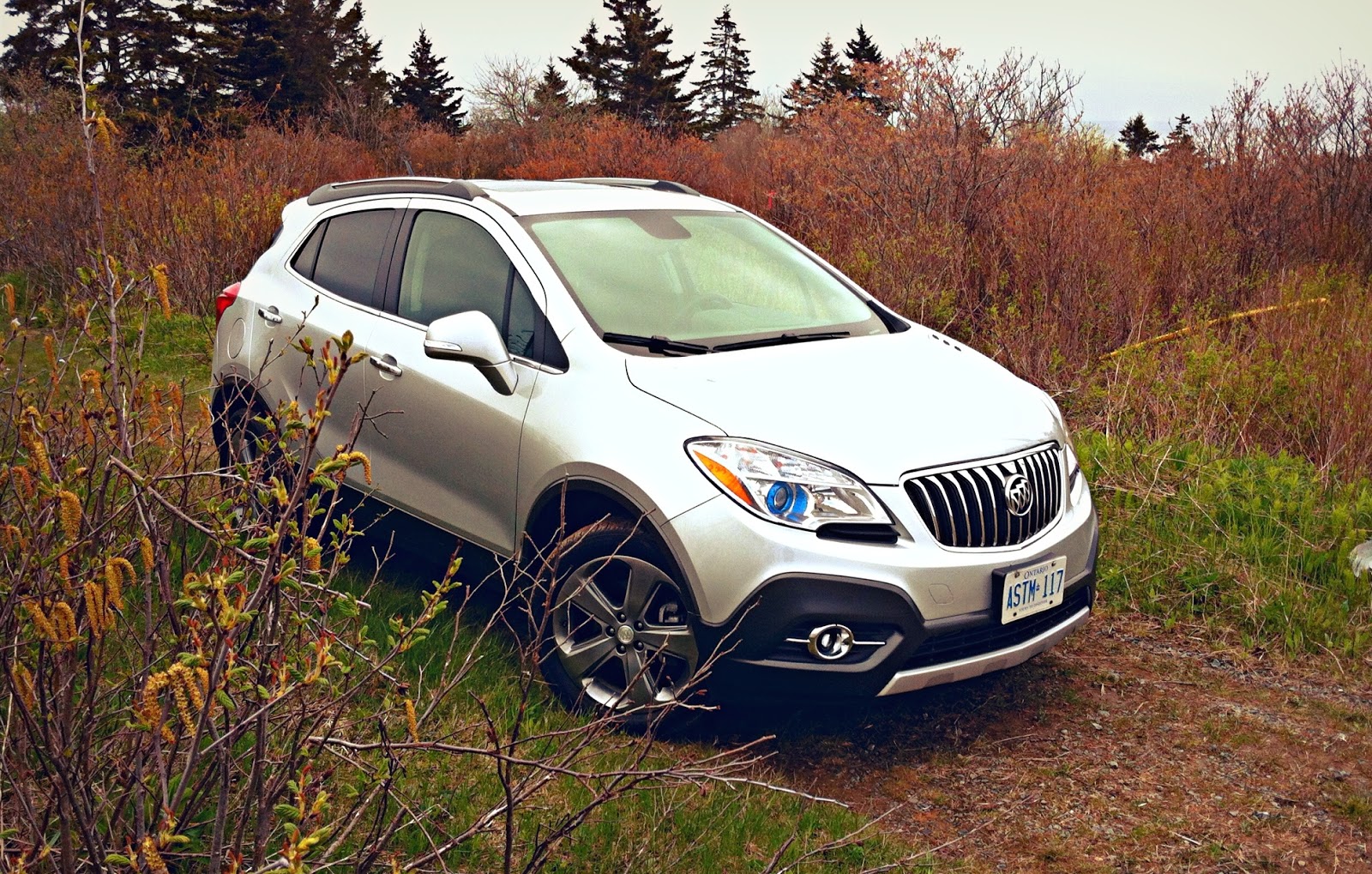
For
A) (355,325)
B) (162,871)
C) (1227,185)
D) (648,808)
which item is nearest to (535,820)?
(648,808)

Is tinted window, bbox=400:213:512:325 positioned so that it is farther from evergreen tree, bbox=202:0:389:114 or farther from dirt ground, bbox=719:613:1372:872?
evergreen tree, bbox=202:0:389:114

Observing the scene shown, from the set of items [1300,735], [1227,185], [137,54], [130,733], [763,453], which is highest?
[137,54]

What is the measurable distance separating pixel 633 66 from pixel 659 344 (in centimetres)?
4961

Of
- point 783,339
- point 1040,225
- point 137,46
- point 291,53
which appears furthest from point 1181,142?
point 291,53

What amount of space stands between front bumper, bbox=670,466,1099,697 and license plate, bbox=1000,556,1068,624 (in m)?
0.06

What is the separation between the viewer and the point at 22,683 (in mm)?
2141

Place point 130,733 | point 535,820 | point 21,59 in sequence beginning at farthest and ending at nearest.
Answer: point 21,59
point 535,820
point 130,733

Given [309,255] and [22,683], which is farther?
[309,255]

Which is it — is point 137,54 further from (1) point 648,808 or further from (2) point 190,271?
(1) point 648,808

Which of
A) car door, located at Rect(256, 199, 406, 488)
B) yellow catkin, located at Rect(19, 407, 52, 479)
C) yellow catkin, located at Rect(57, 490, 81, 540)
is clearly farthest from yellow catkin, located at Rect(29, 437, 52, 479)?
car door, located at Rect(256, 199, 406, 488)

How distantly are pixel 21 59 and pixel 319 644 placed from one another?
45306 mm

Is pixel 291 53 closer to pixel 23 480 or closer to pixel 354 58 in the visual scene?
pixel 354 58

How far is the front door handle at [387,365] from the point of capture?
485cm

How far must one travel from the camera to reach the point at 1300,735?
14.6ft
